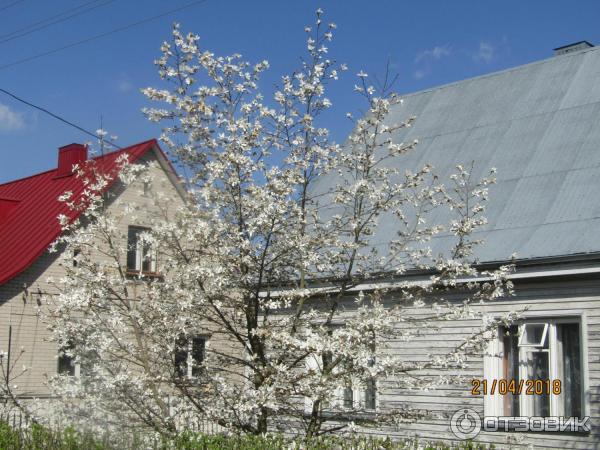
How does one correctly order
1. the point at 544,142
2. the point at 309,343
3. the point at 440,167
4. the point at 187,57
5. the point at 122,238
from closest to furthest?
the point at 309,343 < the point at 187,57 < the point at 122,238 < the point at 544,142 < the point at 440,167

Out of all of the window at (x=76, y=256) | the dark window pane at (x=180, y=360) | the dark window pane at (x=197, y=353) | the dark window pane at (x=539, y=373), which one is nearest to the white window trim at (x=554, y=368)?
the dark window pane at (x=539, y=373)

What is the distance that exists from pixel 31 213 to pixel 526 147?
13.8m

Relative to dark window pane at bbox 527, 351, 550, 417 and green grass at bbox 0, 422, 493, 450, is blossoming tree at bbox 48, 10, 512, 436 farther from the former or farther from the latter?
dark window pane at bbox 527, 351, 550, 417

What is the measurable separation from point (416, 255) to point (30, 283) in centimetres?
1248

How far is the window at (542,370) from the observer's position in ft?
35.9

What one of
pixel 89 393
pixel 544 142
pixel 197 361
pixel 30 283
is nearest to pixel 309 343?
pixel 197 361

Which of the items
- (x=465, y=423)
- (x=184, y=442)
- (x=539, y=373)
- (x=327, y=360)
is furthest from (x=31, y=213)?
(x=184, y=442)

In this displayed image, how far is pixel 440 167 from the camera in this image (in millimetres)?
14133

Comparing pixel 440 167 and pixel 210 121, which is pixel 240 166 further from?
pixel 440 167

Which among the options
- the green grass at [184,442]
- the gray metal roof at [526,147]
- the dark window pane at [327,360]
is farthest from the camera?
the gray metal roof at [526,147]

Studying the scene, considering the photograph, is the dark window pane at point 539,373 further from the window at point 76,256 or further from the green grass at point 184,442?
the window at point 76,256

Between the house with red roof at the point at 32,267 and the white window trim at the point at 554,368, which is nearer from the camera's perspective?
the white window trim at the point at 554,368
